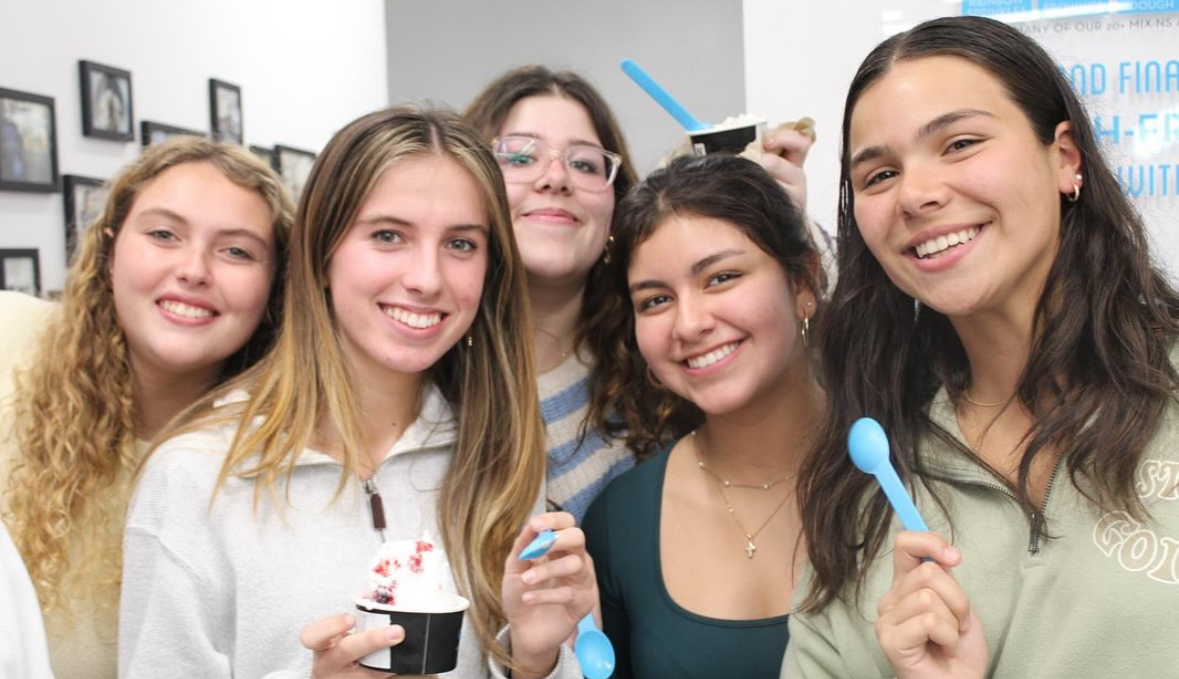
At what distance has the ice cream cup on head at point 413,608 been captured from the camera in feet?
5.33

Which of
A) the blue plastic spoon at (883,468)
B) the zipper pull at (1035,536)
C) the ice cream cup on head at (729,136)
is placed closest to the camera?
the blue plastic spoon at (883,468)

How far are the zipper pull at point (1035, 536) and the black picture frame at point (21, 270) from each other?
3.23 meters

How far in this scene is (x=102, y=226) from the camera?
84.0 inches

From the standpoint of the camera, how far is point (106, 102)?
4035 mm

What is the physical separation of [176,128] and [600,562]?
304cm

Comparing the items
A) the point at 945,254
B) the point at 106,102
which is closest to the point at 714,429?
the point at 945,254

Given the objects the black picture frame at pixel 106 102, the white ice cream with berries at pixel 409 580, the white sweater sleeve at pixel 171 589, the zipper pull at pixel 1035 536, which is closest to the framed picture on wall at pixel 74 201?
the black picture frame at pixel 106 102

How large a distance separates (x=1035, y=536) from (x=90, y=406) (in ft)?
5.25

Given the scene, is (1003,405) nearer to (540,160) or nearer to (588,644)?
(588,644)

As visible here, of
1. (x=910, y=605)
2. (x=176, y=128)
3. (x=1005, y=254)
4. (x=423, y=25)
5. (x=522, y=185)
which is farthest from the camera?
(x=423, y=25)

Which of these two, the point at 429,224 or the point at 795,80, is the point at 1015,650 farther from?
the point at 795,80

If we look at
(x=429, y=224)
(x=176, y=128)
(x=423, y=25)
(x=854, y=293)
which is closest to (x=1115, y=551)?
(x=854, y=293)

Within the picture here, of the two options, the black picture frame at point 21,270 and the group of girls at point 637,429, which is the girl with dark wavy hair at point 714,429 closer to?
the group of girls at point 637,429

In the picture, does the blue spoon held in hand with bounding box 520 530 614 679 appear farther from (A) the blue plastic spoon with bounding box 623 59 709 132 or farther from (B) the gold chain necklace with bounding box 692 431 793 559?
(A) the blue plastic spoon with bounding box 623 59 709 132
